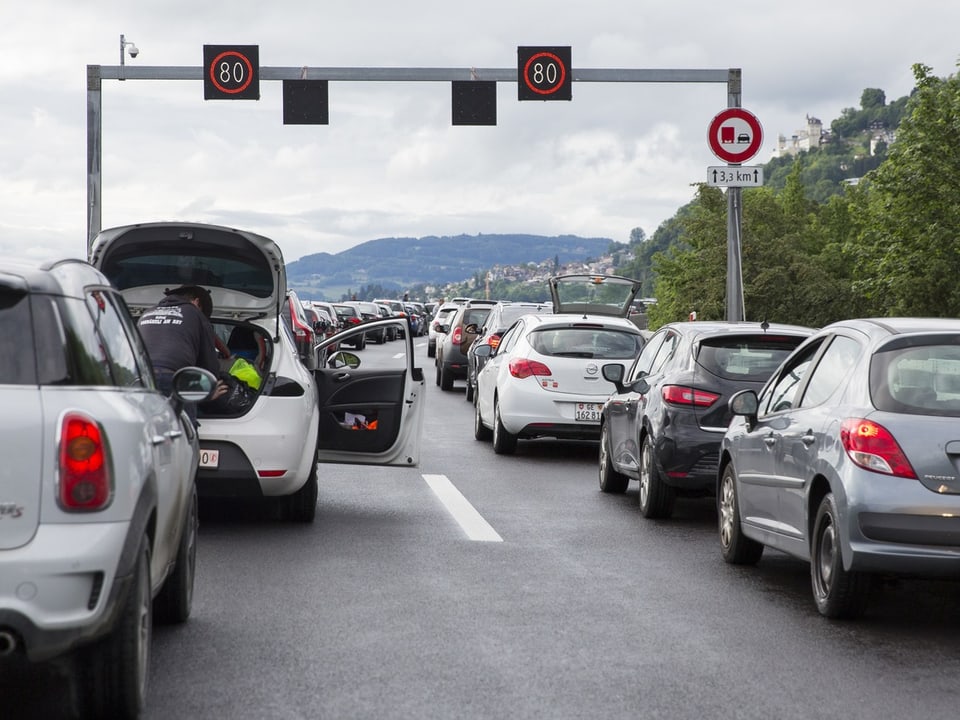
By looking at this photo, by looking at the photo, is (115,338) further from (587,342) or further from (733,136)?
(733,136)

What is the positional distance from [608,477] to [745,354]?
239cm

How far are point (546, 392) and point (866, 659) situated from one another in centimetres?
1011

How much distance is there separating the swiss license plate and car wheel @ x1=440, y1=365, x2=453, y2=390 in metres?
14.0

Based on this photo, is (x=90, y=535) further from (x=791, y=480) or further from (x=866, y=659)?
(x=791, y=480)

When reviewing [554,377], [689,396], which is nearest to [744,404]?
[689,396]

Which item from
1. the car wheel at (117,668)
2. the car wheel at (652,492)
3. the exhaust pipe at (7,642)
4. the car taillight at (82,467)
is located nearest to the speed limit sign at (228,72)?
the car wheel at (652,492)

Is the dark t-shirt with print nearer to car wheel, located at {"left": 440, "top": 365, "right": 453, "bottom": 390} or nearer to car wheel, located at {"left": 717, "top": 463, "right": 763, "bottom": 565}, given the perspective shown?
car wheel, located at {"left": 717, "top": 463, "right": 763, "bottom": 565}

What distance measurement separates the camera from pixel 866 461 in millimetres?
7391

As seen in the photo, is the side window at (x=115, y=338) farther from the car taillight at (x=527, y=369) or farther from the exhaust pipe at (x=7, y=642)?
the car taillight at (x=527, y=369)

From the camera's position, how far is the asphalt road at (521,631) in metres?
5.87

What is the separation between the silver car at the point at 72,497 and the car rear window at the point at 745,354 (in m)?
6.68

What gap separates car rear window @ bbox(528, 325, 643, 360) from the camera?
17.2 metres

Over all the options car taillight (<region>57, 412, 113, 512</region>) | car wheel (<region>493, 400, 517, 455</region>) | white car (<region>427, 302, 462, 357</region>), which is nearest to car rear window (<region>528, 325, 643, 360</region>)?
car wheel (<region>493, 400, 517, 455</region>)

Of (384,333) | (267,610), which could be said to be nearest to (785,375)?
(267,610)
